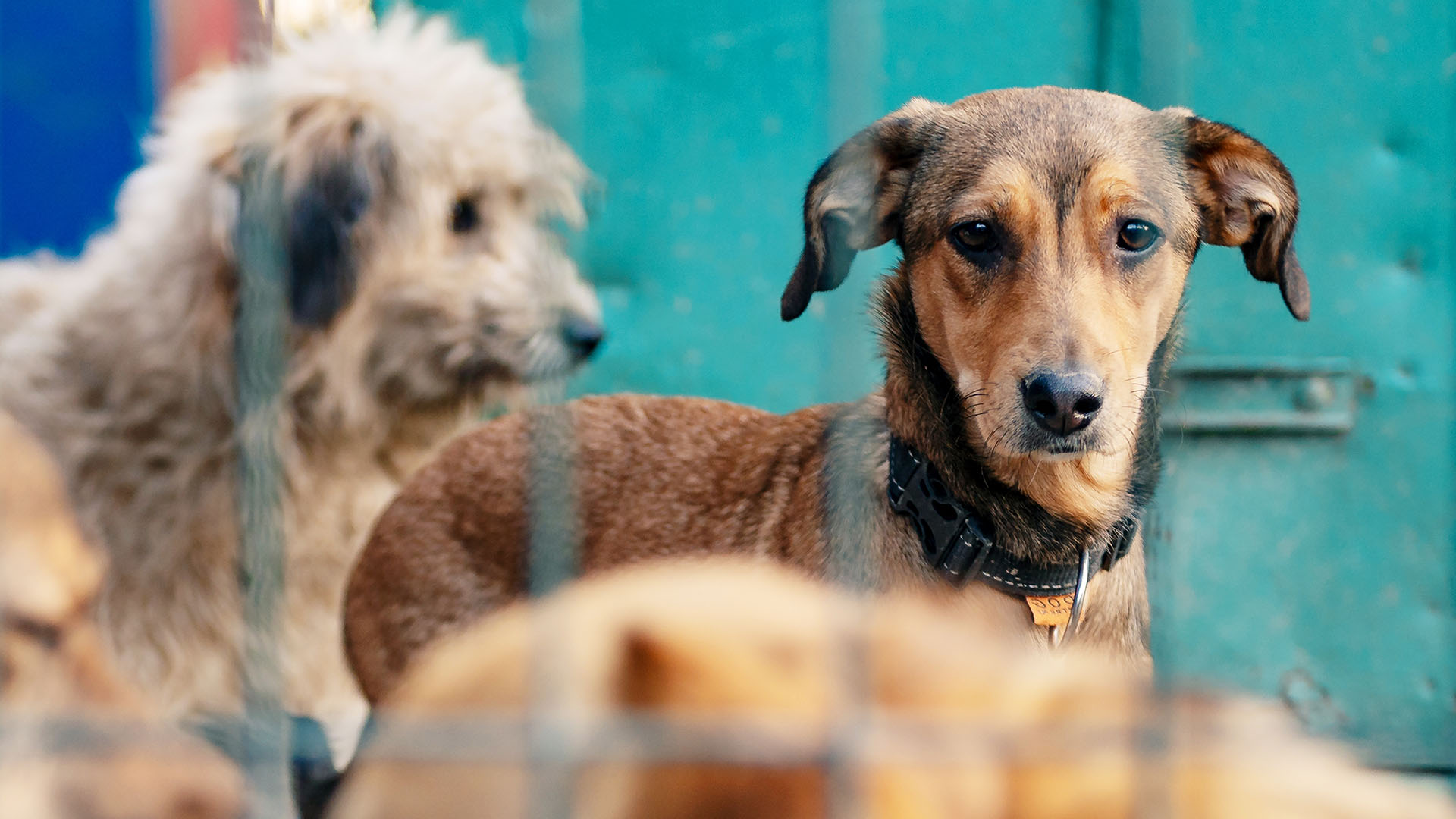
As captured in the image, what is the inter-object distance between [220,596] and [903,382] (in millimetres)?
1263

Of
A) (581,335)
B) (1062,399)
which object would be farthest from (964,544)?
(581,335)

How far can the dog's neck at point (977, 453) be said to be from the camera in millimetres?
1666

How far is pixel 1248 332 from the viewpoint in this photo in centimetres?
247

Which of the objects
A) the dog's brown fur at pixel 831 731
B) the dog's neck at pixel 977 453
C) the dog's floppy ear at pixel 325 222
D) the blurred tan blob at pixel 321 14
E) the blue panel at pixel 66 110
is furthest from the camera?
the blurred tan blob at pixel 321 14

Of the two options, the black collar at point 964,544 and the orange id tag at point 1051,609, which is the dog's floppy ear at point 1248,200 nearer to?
the black collar at point 964,544

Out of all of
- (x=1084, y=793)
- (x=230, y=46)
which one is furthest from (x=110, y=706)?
(x=230, y=46)

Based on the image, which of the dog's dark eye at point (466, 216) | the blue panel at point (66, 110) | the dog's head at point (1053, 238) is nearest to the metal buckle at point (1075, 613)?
the dog's head at point (1053, 238)

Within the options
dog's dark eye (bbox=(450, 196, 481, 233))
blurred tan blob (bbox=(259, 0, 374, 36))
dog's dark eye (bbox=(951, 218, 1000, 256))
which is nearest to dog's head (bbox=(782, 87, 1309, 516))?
dog's dark eye (bbox=(951, 218, 1000, 256))

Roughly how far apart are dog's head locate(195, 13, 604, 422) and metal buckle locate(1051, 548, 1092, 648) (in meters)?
1.06

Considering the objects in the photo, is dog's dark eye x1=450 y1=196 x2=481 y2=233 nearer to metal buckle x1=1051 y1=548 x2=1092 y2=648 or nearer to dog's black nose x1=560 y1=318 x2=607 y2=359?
dog's black nose x1=560 y1=318 x2=607 y2=359

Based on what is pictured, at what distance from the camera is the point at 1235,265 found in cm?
248

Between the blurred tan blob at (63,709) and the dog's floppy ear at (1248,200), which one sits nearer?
the blurred tan blob at (63,709)

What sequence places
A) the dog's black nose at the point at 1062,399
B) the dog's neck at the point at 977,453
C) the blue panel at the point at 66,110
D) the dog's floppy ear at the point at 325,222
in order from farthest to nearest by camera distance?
1. the blue panel at the point at 66,110
2. the dog's floppy ear at the point at 325,222
3. the dog's neck at the point at 977,453
4. the dog's black nose at the point at 1062,399

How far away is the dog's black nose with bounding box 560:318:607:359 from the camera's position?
88.0 inches
